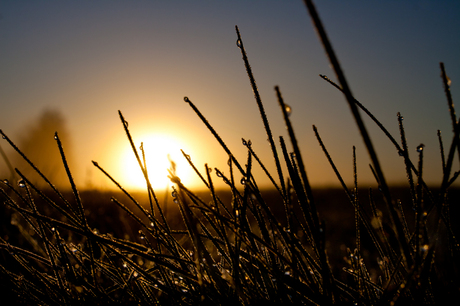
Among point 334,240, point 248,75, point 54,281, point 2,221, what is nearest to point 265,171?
point 248,75

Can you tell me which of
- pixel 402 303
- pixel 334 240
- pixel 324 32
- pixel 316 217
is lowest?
pixel 334 240

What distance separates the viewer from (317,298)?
569 millimetres

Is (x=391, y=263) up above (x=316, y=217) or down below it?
below

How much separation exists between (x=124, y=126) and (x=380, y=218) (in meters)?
0.70

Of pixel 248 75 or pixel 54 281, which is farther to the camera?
pixel 54 281

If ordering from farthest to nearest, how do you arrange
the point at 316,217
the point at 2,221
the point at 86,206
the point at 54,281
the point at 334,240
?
the point at 334,240 < the point at 86,206 < the point at 2,221 < the point at 54,281 < the point at 316,217

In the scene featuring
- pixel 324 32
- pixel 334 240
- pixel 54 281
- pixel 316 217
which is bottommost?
pixel 334 240

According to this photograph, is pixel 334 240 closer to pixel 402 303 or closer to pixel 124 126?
pixel 402 303

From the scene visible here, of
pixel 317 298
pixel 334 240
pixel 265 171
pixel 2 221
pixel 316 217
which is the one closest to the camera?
pixel 316 217

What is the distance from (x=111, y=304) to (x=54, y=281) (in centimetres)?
29

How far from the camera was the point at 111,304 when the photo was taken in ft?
2.13

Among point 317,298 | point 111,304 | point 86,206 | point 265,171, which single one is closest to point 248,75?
point 265,171

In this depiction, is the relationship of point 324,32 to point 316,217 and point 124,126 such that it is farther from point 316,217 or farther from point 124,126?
point 124,126

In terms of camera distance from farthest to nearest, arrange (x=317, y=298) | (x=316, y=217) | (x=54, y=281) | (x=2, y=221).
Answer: (x=2, y=221) < (x=54, y=281) < (x=317, y=298) < (x=316, y=217)
